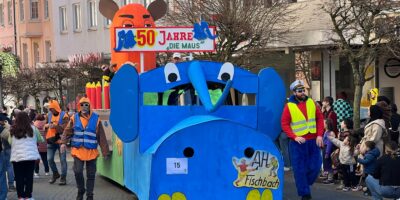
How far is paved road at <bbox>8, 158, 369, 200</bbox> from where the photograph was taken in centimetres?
1309

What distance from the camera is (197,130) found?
9211 mm

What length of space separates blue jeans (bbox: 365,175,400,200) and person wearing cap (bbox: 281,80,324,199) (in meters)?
0.95

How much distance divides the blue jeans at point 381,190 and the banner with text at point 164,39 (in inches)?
148

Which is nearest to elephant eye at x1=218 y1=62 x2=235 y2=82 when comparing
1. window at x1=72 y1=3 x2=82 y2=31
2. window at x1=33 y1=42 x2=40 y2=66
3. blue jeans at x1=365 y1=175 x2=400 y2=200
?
blue jeans at x1=365 y1=175 x2=400 y2=200

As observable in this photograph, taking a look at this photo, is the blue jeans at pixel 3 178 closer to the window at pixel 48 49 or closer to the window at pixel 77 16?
the window at pixel 77 16

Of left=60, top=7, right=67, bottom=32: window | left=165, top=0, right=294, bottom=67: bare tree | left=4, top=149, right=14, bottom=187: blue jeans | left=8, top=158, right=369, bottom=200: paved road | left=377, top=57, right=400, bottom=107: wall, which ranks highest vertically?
left=60, top=7, right=67, bottom=32: window

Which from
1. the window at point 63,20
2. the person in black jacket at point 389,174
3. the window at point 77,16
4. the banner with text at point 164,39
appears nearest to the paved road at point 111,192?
the person in black jacket at point 389,174

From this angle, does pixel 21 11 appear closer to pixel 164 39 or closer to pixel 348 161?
pixel 164 39

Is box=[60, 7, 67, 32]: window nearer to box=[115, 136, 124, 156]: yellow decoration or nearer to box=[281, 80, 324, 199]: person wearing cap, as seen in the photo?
box=[115, 136, 124, 156]: yellow decoration

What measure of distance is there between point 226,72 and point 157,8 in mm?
6606

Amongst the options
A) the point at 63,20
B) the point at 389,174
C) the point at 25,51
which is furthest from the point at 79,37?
the point at 389,174

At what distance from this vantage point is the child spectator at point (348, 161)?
13.7 meters

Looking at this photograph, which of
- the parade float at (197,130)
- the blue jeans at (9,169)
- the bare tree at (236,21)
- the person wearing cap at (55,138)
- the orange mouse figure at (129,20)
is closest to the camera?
the parade float at (197,130)

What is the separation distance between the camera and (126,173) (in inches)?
487
